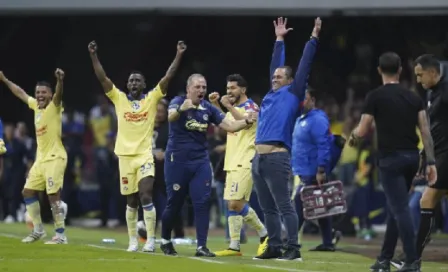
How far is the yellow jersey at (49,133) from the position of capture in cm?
1853

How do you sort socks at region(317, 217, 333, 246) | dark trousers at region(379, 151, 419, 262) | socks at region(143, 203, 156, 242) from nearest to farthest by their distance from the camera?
1. dark trousers at region(379, 151, 419, 262)
2. socks at region(143, 203, 156, 242)
3. socks at region(317, 217, 333, 246)

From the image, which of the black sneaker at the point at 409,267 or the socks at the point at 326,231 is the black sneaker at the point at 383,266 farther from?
the socks at the point at 326,231

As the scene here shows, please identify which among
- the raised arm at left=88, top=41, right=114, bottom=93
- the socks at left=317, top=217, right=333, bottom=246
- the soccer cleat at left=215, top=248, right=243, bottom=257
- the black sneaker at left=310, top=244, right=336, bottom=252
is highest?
the raised arm at left=88, top=41, right=114, bottom=93

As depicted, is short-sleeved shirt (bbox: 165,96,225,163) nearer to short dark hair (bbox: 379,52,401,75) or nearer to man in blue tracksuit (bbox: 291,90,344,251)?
man in blue tracksuit (bbox: 291,90,344,251)

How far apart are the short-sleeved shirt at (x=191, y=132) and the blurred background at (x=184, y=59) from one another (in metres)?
6.30

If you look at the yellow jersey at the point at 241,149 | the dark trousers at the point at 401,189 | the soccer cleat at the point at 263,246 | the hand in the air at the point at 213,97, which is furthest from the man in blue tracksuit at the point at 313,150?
the dark trousers at the point at 401,189

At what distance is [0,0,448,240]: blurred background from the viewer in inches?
1019

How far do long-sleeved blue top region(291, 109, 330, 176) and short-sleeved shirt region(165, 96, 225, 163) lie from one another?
259 cm

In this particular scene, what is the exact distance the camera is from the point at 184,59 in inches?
1237

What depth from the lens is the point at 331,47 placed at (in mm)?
30359

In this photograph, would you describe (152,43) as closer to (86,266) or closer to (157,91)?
(157,91)

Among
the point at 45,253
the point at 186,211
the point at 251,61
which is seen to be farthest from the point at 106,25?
the point at 45,253

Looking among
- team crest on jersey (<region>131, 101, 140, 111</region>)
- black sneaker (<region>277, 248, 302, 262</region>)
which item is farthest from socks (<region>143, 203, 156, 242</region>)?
black sneaker (<region>277, 248, 302, 262</region>)

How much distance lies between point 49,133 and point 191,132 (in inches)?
118
